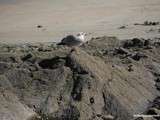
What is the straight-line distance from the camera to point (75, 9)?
2741 cm

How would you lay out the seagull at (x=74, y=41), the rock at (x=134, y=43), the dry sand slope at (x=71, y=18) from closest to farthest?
the seagull at (x=74, y=41), the rock at (x=134, y=43), the dry sand slope at (x=71, y=18)

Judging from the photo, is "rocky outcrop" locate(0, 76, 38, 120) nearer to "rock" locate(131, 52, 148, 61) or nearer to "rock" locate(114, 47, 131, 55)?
"rock" locate(131, 52, 148, 61)

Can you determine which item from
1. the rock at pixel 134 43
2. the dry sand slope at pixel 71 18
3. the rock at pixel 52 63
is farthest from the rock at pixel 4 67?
the dry sand slope at pixel 71 18

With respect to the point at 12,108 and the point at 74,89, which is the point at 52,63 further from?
the point at 12,108

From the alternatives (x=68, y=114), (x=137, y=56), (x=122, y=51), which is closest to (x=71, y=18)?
(x=122, y=51)

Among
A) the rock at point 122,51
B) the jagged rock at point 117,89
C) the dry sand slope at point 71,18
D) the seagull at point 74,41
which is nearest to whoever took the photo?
the jagged rock at point 117,89

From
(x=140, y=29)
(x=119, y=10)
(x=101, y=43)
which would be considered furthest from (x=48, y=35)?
(x=101, y=43)

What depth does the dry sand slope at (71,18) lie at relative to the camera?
21.6 metres

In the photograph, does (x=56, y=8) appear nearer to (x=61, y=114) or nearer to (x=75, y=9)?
(x=75, y=9)

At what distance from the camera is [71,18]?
82.9ft

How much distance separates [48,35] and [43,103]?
11.8 m

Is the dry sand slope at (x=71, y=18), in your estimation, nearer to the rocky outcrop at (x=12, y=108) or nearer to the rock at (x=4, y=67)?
the rock at (x=4, y=67)

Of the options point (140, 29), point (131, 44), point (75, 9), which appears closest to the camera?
point (131, 44)

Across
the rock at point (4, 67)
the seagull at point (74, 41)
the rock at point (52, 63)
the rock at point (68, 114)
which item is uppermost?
the rock at point (52, 63)
